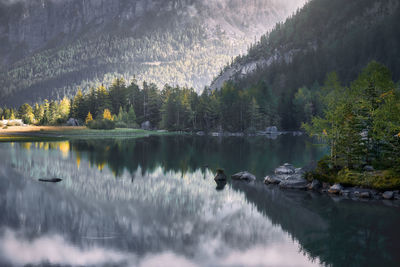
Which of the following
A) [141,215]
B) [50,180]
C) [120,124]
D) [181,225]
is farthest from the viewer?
[120,124]

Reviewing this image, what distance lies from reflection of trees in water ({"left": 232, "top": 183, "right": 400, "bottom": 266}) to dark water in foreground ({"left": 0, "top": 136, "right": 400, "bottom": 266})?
0.20ft

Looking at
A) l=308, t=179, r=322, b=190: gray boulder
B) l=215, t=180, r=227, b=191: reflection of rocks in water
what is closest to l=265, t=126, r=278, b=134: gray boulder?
l=215, t=180, r=227, b=191: reflection of rocks in water

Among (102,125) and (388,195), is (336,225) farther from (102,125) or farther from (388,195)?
(102,125)

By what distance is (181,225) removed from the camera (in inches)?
872

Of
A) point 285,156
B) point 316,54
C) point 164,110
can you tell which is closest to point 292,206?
point 285,156

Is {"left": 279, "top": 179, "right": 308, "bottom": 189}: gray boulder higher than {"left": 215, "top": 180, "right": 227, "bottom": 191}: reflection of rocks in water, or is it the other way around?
{"left": 279, "top": 179, "right": 308, "bottom": 189}: gray boulder

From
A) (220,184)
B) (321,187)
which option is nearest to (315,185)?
(321,187)

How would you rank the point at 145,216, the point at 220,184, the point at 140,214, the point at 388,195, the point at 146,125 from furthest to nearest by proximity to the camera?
the point at 146,125 < the point at 220,184 < the point at 388,195 < the point at 140,214 < the point at 145,216

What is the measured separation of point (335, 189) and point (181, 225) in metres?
14.8

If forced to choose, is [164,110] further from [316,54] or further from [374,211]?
[374,211]

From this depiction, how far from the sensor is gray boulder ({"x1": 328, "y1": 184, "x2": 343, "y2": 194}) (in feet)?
95.6

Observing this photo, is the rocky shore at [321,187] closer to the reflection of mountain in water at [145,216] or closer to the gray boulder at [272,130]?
the reflection of mountain in water at [145,216]

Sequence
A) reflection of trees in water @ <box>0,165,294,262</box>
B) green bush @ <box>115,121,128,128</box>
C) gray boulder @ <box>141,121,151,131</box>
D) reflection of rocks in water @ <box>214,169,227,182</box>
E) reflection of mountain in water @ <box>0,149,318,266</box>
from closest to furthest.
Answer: reflection of mountain in water @ <box>0,149,318,266</box>, reflection of trees in water @ <box>0,165,294,262</box>, reflection of rocks in water @ <box>214,169,227,182</box>, green bush @ <box>115,121,128,128</box>, gray boulder @ <box>141,121,151,131</box>

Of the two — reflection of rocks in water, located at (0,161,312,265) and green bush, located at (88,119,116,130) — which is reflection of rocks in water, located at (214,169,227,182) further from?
green bush, located at (88,119,116,130)
